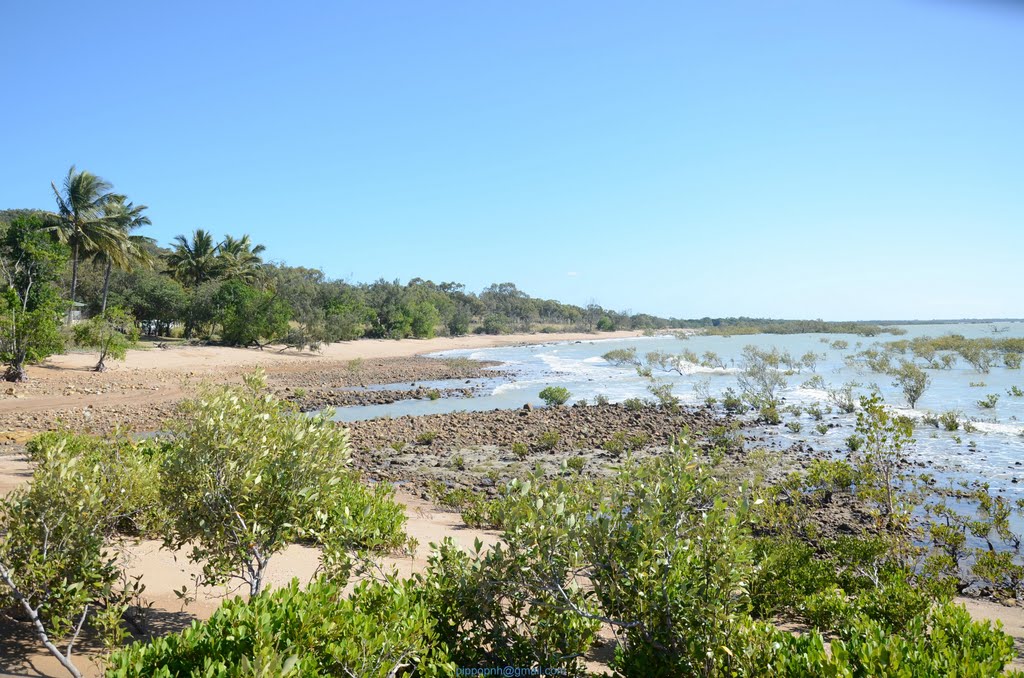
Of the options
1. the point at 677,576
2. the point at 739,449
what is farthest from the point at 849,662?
the point at 739,449

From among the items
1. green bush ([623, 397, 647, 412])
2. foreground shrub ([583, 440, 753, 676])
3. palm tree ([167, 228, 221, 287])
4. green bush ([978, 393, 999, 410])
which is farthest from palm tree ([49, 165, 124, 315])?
→ green bush ([978, 393, 999, 410])

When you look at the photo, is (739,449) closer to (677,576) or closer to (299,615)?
(677,576)

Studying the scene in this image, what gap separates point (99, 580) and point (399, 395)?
2429 centimetres

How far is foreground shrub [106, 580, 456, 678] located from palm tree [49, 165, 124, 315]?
3221 cm

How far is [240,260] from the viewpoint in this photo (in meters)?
50.9

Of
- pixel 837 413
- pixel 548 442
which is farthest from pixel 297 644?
pixel 837 413

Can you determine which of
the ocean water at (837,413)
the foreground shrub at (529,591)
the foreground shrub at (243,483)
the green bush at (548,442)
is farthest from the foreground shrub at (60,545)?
the ocean water at (837,413)

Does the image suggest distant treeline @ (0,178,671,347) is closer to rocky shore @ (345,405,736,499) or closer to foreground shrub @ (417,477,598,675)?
rocky shore @ (345,405,736,499)

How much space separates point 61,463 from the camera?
4.16 meters

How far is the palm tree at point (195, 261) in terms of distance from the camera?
47.9 metres

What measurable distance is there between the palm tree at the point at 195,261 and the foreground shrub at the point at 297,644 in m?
50.7

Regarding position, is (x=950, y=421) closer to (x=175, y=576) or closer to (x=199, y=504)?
(x=175, y=576)

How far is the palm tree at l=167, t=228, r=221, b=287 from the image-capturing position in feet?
157

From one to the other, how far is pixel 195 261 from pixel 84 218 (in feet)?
60.9
